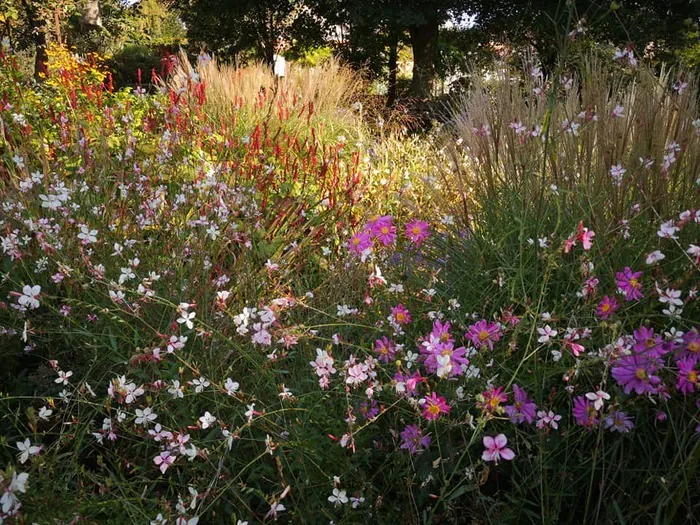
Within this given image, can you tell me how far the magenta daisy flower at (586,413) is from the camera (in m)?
1.21

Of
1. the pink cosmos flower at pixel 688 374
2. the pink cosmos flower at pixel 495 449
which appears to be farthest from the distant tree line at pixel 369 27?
the pink cosmos flower at pixel 495 449

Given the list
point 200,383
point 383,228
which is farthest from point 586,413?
point 200,383

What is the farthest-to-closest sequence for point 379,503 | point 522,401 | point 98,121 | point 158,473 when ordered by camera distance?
point 98,121
point 158,473
point 522,401
point 379,503

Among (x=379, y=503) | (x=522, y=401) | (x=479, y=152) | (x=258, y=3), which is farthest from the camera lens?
(x=258, y=3)

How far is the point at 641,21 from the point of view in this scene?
11.4 meters

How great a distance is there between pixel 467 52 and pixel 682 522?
14.4 meters

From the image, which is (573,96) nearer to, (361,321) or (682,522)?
(361,321)

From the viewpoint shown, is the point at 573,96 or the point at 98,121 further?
the point at 98,121

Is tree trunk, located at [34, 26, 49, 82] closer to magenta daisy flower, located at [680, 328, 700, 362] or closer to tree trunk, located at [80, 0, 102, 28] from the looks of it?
tree trunk, located at [80, 0, 102, 28]

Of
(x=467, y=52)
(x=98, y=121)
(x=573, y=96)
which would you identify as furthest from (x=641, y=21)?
(x=98, y=121)

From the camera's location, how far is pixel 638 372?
1223mm

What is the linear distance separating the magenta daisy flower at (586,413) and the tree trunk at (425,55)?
11.5 m

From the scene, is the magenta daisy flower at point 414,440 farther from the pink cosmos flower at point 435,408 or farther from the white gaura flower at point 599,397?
the white gaura flower at point 599,397

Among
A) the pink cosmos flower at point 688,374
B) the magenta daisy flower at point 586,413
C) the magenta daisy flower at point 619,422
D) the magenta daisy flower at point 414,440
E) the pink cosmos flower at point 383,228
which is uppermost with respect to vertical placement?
the pink cosmos flower at point 383,228
